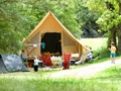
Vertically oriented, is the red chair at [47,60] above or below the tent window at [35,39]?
below

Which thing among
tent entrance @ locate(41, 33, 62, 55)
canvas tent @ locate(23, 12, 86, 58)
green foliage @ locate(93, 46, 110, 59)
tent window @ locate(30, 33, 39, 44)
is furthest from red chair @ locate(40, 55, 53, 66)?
tent entrance @ locate(41, 33, 62, 55)

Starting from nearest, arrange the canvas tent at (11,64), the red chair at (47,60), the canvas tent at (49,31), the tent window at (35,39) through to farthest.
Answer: the canvas tent at (11,64) → the red chair at (47,60) → the canvas tent at (49,31) → the tent window at (35,39)

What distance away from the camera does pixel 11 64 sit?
19875mm

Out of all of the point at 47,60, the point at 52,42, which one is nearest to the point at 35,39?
the point at 47,60

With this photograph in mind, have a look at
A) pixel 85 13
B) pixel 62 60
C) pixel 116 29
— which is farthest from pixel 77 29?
pixel 85 13

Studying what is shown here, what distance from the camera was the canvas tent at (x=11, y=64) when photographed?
19.5 m

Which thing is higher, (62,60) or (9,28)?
(9,28)

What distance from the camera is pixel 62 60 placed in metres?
21.4

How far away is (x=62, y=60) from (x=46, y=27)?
288 centimetres

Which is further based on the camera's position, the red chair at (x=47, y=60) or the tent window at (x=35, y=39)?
the tent window at (x=35, y=39)

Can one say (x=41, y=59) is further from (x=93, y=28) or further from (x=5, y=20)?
(x=93, y=28)

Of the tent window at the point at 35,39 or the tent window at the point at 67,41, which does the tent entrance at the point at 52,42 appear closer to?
the tent window at the point at 67,41

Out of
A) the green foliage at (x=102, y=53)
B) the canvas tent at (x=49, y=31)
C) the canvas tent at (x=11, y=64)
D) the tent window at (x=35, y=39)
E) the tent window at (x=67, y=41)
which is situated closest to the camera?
the canvas tent at (x=11, y=64)

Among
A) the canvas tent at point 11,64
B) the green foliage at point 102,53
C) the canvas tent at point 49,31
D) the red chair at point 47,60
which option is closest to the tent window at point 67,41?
the canvas tent at point 49,31
